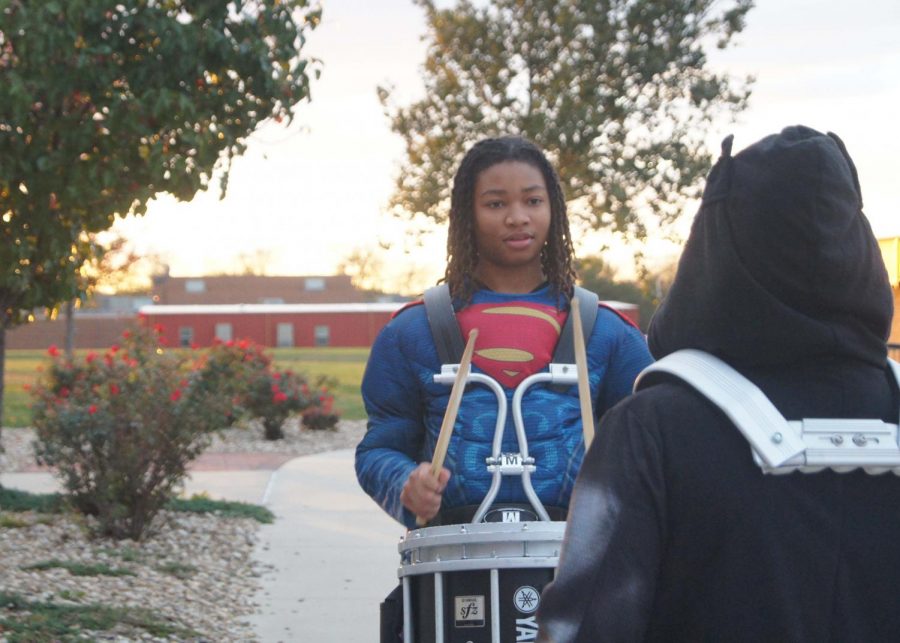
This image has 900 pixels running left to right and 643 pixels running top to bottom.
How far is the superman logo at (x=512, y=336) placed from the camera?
9.80ft

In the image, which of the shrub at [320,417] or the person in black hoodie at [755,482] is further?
the shrub at [320,417]

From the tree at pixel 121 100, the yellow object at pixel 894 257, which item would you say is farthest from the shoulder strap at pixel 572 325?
the yellow object at pixel 894 257

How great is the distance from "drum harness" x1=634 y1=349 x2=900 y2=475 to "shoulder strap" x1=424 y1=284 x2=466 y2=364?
1.41 metres

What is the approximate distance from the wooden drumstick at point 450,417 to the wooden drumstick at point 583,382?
0.22 m

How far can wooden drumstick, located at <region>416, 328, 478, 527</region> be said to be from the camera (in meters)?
2.68

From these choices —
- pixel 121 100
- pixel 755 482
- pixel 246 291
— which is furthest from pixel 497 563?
pixel 246 291

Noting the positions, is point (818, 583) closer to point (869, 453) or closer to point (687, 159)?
point (869, 453)

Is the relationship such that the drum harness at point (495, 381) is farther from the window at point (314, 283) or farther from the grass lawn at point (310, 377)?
the window at point (314, 283)

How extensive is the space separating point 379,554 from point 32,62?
13.8 ft

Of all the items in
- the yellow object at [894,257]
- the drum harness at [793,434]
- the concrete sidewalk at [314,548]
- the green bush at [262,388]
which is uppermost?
the yellow object at [894,257]

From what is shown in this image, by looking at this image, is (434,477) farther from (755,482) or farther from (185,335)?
(185,335)

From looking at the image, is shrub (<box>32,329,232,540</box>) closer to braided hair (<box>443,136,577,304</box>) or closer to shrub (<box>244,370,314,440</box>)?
braided hair (<box>443,136,577,304</box>)

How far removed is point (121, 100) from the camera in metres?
6.41

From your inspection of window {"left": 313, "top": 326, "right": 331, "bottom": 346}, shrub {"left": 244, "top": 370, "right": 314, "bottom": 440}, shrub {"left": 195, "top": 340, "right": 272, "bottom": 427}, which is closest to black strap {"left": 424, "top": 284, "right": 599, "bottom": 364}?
shrub {"left": 195, "top": 340, "right": 272, "bottom": 427}
